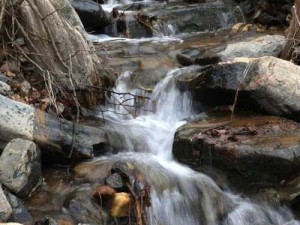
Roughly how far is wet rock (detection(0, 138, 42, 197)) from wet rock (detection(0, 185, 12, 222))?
0.37m

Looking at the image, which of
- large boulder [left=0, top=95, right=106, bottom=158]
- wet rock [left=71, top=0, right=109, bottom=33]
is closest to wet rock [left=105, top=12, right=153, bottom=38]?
wet rock [left=71, top=0, right=109, bottom=33]

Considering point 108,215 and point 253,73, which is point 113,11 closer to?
point 253,73

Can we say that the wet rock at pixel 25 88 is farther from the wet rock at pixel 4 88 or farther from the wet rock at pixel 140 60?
the wet rock at pixel 140 60

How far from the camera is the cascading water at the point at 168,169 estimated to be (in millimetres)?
4664

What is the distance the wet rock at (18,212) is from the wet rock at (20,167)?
89 mm

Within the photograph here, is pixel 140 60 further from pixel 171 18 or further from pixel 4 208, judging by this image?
pixel 4 208

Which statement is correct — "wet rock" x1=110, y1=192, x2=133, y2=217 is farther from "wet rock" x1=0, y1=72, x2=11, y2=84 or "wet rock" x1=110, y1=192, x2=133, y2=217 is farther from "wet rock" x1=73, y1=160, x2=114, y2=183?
"wet rock" x1=0, y1=72, x2=11, y2=84

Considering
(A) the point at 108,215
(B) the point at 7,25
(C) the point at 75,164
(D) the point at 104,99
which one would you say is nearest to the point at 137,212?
(A) the point at 108,215

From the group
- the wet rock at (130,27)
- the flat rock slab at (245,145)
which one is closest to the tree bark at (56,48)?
the flat rock slab at (245,145)

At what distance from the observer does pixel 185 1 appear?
39.7ft

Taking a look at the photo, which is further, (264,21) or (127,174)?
(264,21)

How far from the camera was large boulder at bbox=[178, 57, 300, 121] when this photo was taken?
5.84m

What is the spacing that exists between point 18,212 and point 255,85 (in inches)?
130

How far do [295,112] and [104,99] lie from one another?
2.48 meters
